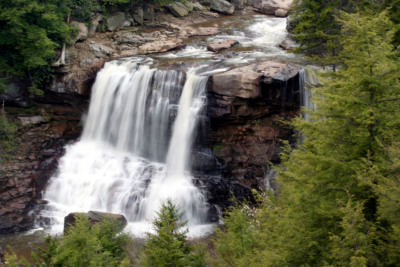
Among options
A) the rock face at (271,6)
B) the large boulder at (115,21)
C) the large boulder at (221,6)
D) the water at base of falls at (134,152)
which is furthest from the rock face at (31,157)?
the rock face at (271,6)

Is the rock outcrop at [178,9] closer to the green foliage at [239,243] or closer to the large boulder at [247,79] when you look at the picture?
the large boulder at [247,79]

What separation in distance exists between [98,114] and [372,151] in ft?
56.0

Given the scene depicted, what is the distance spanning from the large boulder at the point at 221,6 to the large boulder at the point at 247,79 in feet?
57.3

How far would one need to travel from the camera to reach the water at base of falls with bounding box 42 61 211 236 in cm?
1717

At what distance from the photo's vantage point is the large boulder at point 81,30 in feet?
79.4

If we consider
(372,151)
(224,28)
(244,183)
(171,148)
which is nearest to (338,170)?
(372,151)

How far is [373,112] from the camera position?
739 cm

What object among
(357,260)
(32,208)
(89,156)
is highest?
(89,156)

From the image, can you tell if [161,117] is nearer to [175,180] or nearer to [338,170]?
[175,180]

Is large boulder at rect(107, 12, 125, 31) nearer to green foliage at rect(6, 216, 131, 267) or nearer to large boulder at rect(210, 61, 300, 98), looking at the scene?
large boulder at rect(210, 61, 300, 98)

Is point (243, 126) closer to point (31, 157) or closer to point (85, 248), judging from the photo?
point (85, 248)

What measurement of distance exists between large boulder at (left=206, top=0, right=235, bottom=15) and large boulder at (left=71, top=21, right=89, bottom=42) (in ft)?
43.0

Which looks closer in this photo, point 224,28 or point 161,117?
point 161,117

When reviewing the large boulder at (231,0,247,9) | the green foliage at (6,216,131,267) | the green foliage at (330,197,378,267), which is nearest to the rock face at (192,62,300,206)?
the green foliage at (6,216,131,267)
